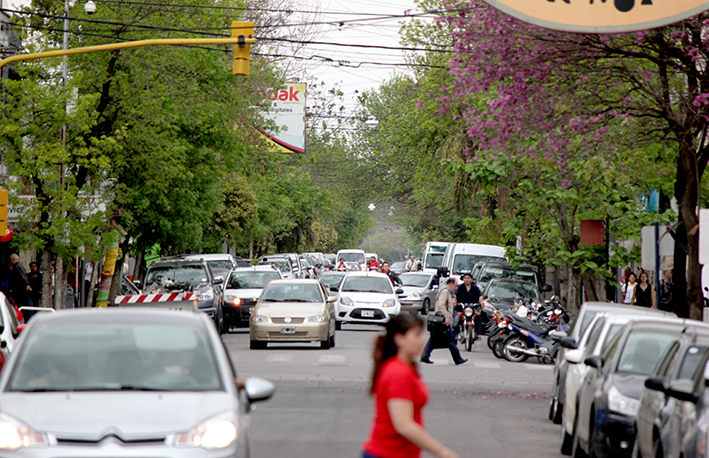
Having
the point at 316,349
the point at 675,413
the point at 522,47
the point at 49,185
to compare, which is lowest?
the point at 316,349

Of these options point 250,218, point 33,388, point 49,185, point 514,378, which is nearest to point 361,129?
point 250,218

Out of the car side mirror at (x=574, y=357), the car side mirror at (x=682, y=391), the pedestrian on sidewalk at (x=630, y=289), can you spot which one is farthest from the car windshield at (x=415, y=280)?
the car side mirror at (x=682, y=391)

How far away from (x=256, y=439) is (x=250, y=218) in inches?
1654

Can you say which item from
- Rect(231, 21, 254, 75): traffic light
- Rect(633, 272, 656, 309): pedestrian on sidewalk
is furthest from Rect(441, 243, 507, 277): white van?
Rect(231, 21, 254, 75): traffic light

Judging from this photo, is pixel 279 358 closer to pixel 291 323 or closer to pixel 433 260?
pixel 291 323

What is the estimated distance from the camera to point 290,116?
53.7m

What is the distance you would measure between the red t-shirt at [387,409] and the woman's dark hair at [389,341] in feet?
0.59

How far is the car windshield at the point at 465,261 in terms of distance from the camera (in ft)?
130

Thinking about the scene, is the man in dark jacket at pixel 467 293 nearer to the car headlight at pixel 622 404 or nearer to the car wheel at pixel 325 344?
the car wheel at pixel 325 344

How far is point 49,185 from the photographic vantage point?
27219 millimetres

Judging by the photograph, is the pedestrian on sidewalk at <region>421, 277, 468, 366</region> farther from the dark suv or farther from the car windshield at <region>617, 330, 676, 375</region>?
the car windshield at <region>617, 330, 676, 375</region>

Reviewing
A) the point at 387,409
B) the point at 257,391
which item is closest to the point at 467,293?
the point at 257,391

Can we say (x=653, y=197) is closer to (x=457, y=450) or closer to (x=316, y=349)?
(x=316, y=349)

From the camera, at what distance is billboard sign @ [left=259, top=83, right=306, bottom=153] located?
2057 inches
